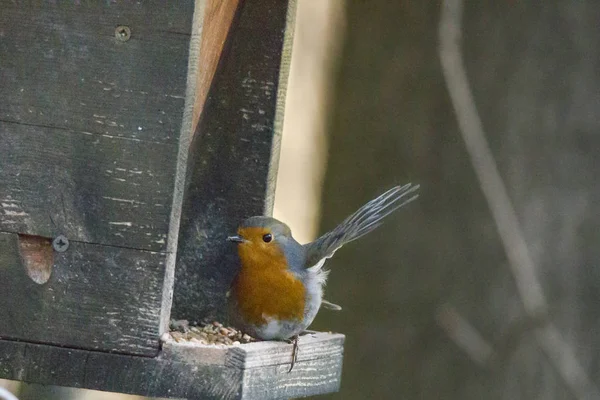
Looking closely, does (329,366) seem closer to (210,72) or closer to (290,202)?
(210,72)

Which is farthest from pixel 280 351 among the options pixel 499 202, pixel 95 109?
pixel 499 202

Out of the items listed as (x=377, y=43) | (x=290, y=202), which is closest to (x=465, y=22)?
(x=377, y=43)

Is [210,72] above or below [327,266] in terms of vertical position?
above

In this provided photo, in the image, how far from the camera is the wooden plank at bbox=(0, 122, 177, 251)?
259 cm

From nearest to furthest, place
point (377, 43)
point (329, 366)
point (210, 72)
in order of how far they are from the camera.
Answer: point (329, 366) → point (210, 72) → point (377, 43)

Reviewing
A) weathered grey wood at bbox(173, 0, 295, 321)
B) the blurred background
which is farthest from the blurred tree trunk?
weathered grey wood at bbox(173, 0, 295, 321)

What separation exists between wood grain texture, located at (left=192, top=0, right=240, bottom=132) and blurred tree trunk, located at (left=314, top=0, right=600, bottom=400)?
1.73m

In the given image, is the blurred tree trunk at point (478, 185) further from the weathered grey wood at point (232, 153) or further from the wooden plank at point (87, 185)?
the wooden plank at point (87, 185)

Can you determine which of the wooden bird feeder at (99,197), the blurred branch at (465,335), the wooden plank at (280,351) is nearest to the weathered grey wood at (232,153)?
the wooden plank at (280,351)

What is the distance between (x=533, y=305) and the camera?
4.62 metres

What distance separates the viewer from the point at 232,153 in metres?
3.42

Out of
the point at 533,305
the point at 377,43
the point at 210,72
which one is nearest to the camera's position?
the point at 210,72

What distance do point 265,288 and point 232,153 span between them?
1.62 ft

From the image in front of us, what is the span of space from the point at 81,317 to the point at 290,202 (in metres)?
3.69
